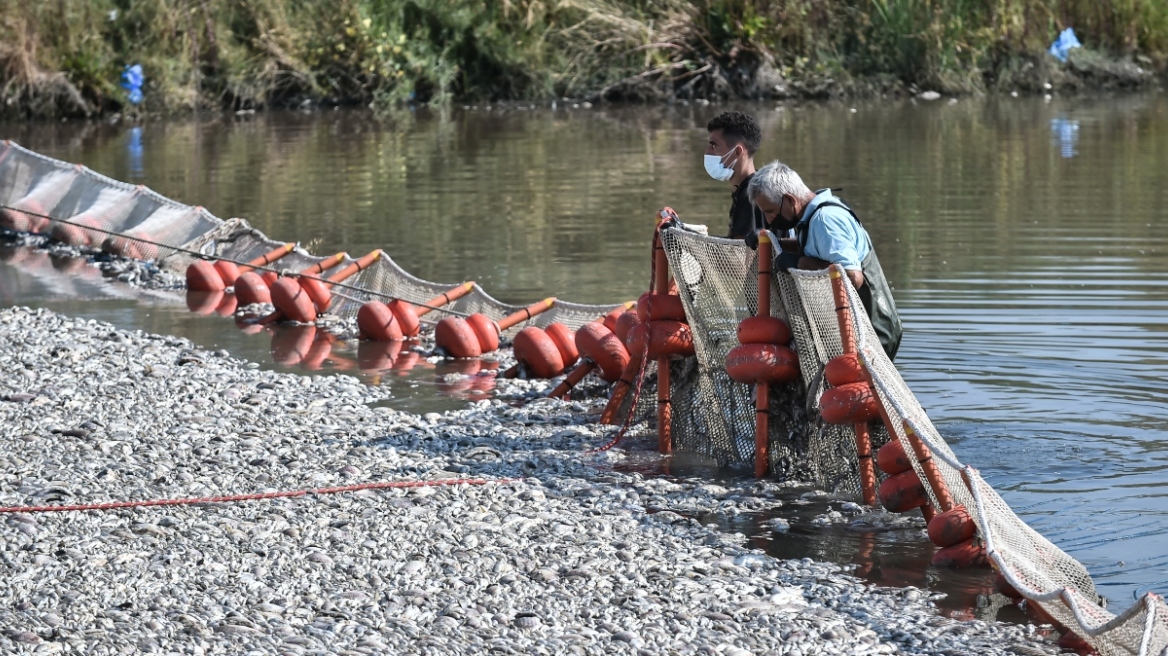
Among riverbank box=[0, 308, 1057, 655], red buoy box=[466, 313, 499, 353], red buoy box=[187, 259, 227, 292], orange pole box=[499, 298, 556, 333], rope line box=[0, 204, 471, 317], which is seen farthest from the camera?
red buoy box=[187, 259, 227, 292]

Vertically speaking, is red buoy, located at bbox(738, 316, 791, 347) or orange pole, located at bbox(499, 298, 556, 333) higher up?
red buoy, located at bbox(738, 316, 791, 347)

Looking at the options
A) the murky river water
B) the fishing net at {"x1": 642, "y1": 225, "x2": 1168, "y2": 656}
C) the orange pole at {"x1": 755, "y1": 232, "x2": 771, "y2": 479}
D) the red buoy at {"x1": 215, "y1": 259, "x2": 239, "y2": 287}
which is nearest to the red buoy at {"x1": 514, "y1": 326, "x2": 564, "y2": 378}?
the murky river water

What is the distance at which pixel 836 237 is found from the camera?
27.3ft

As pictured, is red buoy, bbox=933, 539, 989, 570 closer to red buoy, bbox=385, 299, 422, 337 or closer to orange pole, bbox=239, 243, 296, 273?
red buoy, bbox=385, 299, 422, 337

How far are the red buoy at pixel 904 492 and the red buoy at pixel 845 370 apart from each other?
57cm

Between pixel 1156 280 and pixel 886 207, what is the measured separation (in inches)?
237

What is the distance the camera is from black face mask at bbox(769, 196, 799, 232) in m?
8.58

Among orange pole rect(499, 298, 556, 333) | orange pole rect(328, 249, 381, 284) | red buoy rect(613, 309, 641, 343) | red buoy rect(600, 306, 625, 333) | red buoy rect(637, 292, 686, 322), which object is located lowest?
orange pole rect(499, 298, 556, 333)

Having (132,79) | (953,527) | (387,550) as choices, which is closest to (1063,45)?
(132,79)

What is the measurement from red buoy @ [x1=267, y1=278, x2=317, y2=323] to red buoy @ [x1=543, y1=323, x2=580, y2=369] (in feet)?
10.3

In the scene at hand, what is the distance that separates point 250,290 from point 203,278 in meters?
1.20

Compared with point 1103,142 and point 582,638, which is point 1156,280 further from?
point 1103,142

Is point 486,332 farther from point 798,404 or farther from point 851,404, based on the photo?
point 851,404

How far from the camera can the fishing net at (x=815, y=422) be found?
6.40 m
